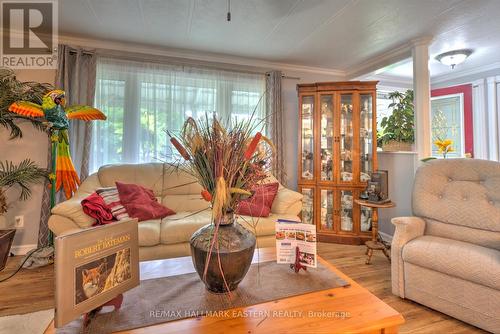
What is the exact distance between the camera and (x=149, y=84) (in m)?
2.98

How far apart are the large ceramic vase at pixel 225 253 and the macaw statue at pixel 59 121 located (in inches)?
82.4

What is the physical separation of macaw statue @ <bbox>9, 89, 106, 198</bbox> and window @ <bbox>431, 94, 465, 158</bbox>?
17.2 ft

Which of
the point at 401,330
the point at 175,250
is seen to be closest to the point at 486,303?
the point at 401,330

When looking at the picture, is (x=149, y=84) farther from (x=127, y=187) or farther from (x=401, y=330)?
(x=401, y=330)

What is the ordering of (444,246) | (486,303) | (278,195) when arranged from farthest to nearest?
(278,195)
(444,246)
(486,303)

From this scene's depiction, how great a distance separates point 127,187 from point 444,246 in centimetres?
258

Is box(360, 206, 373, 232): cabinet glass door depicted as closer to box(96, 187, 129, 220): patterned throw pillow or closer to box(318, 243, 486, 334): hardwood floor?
box(318, 243, 486, 334): hardwood floor

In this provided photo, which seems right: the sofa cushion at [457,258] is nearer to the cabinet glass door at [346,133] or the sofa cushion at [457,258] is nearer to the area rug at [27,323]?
the cabinet glass door at [346,133]

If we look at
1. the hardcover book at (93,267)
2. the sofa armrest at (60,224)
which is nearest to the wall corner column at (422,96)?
the hardcover book at (93,267)

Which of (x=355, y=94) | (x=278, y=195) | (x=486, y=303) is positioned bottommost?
(x=486, y=303)

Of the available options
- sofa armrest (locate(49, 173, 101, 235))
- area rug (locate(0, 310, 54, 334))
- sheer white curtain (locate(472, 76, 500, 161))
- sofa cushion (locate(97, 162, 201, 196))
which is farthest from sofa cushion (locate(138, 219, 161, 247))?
sheer white curtain (locate(472, 76, 500, 161))

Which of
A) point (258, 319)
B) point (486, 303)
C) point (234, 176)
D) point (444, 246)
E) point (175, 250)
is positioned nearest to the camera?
point (258, 319)

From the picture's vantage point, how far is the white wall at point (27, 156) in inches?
103

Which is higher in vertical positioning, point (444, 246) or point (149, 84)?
point (149, 84)
